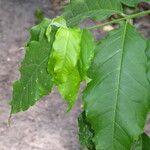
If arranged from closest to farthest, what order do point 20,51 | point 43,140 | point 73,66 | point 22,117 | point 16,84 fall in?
point 73,66 < point 16,84 < point 43,140 < point 22,117 < point 20,51

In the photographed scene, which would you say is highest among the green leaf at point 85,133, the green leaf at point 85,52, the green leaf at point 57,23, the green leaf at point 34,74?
the green leaf at point 57,23

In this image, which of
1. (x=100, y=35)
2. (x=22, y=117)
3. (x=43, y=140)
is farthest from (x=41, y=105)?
(x=100, y=35)

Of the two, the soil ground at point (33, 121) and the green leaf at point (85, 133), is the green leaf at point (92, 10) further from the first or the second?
the soil ground at point (33, 121)

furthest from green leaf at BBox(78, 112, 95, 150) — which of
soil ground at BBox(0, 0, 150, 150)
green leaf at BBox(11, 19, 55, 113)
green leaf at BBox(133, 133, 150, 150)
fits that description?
soil ground at BBox(0, 0, 150, 150)

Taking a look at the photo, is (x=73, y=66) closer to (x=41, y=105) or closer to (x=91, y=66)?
(x=91, y=66)

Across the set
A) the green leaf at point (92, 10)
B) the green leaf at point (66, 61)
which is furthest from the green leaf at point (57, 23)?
the green leaf at point (92, 10)

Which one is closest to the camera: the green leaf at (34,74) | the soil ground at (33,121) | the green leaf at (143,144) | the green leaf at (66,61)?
the green leaf at (66,61)

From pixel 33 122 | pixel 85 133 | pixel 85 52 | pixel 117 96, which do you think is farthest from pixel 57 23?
pixel 33 122
